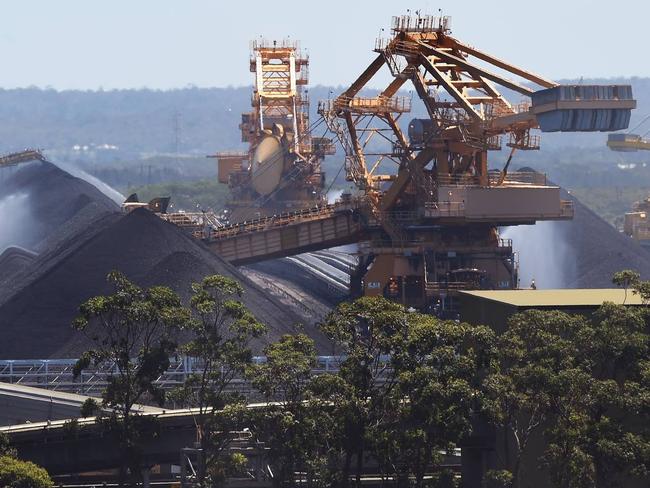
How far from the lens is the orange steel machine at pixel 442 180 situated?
288ft

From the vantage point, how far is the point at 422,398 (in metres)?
51.9

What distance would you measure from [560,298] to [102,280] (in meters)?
30.4

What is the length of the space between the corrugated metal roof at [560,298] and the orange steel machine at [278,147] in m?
61.2

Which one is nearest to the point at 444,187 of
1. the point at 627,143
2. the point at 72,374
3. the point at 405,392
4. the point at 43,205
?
the point at 72,374

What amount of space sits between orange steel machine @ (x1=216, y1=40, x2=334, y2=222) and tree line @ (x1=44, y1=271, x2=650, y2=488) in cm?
6845

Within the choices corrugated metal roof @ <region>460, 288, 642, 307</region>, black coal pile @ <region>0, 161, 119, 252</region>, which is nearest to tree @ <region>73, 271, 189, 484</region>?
corrugated metal roof @ <region>460, 288, 642, 307</region>

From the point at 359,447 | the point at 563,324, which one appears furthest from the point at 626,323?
the point at 359,447

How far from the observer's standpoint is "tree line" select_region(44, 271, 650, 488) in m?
50.1

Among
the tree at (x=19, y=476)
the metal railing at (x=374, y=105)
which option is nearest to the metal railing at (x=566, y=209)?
the metal railing at (x=374, y=105)

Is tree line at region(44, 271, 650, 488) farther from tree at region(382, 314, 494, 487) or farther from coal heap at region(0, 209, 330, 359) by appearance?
coal heap at region(0, 209, 330, 359)

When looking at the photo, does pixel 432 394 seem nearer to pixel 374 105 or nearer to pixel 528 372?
pixel 528 372

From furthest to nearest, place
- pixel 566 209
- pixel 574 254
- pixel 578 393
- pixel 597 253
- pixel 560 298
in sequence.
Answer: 1. pixel 574 254
2. pixel 597 253
3. pixel 566 209
4. pixel 560 298
5. pixel 578 393

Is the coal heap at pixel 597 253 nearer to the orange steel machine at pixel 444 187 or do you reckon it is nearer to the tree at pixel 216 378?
the orange steel machine at pixel 444 187

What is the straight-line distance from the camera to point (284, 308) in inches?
3351
